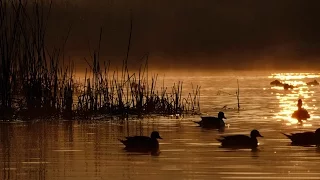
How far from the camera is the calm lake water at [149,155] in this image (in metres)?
11.2

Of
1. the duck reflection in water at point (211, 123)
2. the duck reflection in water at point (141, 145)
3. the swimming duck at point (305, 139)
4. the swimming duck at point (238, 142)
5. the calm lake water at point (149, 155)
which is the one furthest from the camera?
the duck reflection in water at point (211, 123)

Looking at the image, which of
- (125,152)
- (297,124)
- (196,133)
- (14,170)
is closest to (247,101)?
(297,124)

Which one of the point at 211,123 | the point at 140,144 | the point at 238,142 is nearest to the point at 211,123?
the point at 211,123

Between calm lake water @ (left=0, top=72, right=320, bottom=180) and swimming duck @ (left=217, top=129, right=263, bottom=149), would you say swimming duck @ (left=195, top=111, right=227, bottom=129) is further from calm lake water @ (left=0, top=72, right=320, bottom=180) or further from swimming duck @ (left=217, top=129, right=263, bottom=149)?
swimming duck @ (left=217, top=129, right=263, bottom=149)

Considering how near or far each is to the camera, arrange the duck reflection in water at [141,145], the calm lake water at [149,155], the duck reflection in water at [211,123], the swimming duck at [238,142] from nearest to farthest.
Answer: the calm lake water at [149,155], the duck reflection in water at [141,145], the swimming duck at [238,142], the duck reflection in water at [211,123]

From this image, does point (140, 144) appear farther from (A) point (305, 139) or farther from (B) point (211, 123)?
(B) point (211, 123)

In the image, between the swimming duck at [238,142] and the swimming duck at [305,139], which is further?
the swimming duck at [305,139]

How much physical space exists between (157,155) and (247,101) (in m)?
13.7

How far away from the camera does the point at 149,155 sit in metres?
13.3

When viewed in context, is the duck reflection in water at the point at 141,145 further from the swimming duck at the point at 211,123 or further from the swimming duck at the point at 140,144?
the swimming duck at the point at 211,123

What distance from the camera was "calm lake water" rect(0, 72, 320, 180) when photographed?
11.2 meters

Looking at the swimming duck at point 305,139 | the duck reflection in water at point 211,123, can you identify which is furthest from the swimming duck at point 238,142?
the duck reflection in water at point 211,123

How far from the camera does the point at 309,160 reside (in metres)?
12.4

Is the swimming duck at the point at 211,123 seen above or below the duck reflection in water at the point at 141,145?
above
